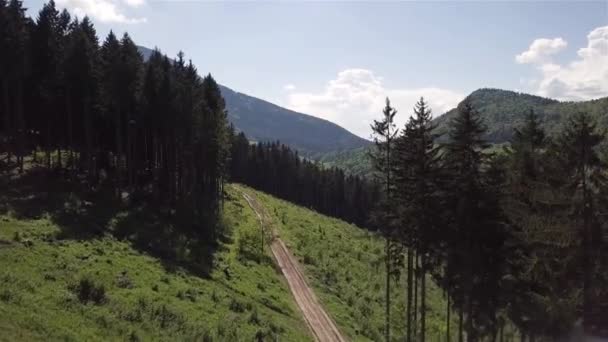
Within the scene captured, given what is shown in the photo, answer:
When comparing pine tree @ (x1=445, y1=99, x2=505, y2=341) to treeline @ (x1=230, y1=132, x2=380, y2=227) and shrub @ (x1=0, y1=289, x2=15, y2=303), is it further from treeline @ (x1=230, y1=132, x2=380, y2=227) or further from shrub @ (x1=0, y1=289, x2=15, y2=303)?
treeline @ (x1=230, y1=132, x2=380, y2=227)

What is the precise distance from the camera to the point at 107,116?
5528 centimetres

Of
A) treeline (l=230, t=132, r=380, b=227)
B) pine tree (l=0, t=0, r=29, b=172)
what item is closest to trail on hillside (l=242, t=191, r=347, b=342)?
pine tree (l=0, t=0, r=29, b=172)

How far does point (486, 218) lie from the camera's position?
26.4m

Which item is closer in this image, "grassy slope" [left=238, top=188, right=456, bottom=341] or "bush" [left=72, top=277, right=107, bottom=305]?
"bush" [left=72, top=277, right=107, bottom=305]

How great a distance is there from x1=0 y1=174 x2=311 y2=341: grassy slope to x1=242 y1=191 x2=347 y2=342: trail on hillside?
48.7 inches

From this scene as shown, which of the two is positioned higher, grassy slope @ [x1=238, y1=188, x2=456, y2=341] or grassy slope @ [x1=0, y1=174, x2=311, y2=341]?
grassy slope @ [x1=0, y1=174, x2=311, y2=341]

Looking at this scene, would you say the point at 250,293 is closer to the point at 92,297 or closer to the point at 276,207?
the point at 92,297

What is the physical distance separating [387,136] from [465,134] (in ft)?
27.1

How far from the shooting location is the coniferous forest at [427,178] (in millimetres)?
23125

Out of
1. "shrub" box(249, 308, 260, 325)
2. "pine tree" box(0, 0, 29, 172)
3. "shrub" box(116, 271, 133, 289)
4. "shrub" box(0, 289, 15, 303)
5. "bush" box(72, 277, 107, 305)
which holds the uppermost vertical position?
"pine tree" box(0, 0, 29, 172)

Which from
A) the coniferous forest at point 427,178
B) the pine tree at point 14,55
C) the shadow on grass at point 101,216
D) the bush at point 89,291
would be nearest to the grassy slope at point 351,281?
the coniferous forest at point 427,178

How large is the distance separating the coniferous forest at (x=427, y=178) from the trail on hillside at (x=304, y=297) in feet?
15.8

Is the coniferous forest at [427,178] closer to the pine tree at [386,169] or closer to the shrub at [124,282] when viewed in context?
the pine tree at [386,169]

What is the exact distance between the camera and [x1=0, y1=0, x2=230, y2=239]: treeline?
4762 cm
